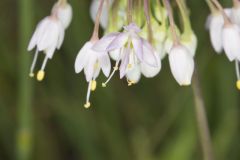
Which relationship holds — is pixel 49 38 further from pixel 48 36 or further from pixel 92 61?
pixel 92 61

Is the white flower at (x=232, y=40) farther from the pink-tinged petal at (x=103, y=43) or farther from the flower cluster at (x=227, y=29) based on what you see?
the pink-tinged petal at (x=103, y=43)

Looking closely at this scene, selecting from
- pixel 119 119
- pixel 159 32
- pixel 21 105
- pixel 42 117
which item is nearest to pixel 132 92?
pixel 119 119

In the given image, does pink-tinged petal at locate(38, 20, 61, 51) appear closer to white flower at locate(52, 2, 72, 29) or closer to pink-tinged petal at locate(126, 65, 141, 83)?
white flower at locate(52, 2, 72, 29)

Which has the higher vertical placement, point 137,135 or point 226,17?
point 226,17

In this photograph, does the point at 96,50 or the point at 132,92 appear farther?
the point at 132,92

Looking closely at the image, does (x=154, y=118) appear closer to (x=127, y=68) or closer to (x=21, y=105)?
(x=21, y=105)

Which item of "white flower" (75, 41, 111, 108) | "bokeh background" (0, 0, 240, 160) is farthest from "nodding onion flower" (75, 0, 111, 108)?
"bokeh background" (0, 0, 240, 160)

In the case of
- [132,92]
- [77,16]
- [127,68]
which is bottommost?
[132,92]
